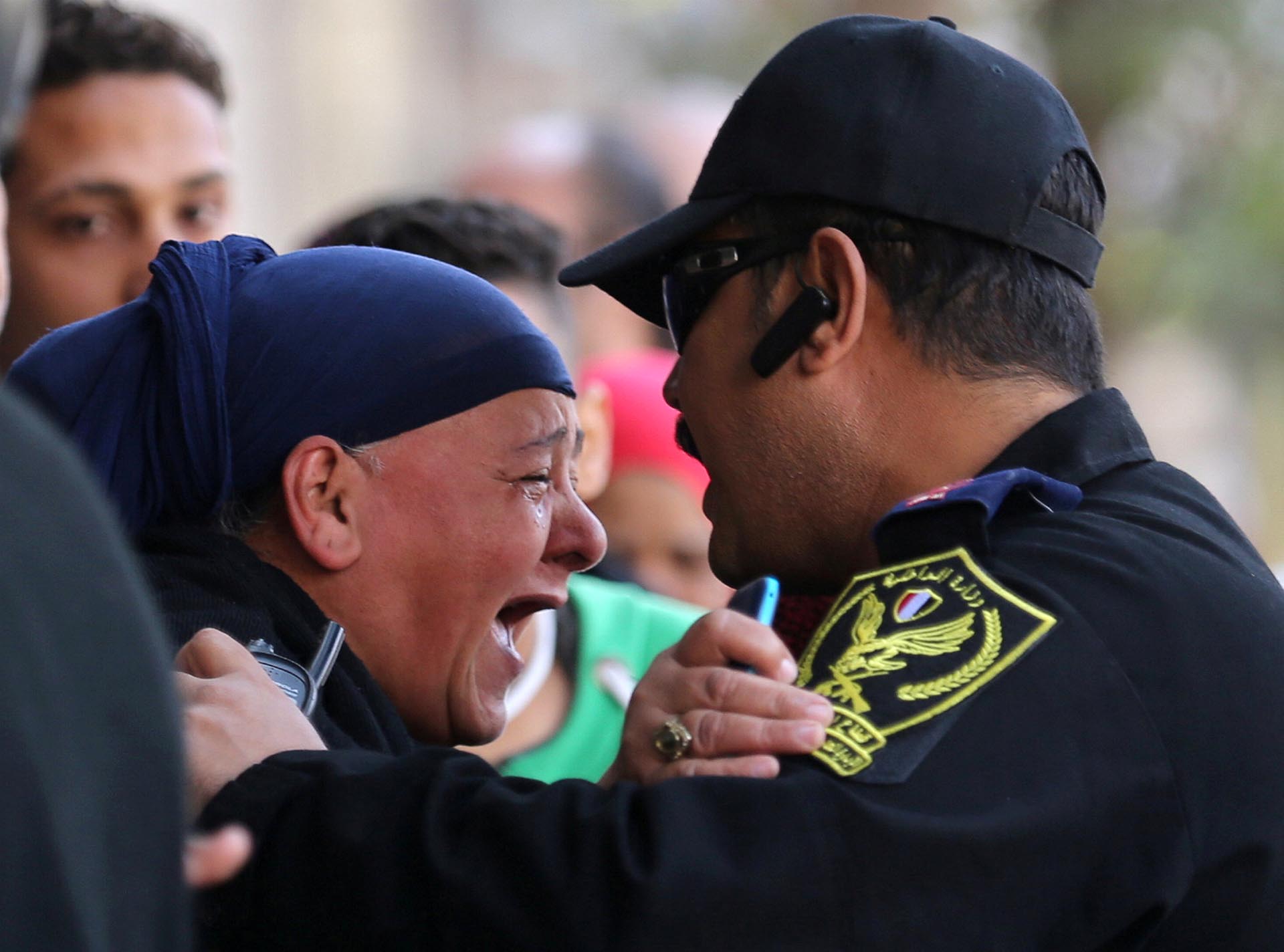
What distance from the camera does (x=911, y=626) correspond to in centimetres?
204

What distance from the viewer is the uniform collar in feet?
7.72

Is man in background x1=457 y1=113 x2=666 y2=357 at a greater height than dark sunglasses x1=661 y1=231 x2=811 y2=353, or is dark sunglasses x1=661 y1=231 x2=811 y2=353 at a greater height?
dark sunglasses x1=661 y1=231 x2=811 y2=353

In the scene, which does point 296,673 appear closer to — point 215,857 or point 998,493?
point 998,493

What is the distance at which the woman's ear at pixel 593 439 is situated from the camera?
177 inches

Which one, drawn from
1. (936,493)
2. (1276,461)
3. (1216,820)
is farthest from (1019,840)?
(1276,461)

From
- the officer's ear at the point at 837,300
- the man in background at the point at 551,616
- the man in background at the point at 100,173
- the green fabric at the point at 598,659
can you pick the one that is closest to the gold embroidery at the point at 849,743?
the officer's ear at the point at 837,300

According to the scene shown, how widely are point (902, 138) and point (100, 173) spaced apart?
7.87 feet

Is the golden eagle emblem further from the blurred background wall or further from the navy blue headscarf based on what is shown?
the blurred background wall

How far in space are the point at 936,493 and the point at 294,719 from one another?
2.78 feet

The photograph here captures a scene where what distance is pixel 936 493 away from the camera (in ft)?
7.16

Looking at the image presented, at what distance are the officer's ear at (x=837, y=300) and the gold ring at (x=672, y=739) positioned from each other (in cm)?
69

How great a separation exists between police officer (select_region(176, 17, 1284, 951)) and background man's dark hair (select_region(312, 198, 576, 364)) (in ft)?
4.99

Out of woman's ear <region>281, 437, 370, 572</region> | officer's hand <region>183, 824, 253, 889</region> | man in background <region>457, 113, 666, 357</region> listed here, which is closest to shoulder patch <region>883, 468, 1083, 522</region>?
woman's ear <region>281, 437, 370, 572</region>

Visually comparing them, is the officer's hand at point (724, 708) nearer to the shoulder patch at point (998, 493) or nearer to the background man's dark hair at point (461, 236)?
the shoulder patch at point (998, 493)
